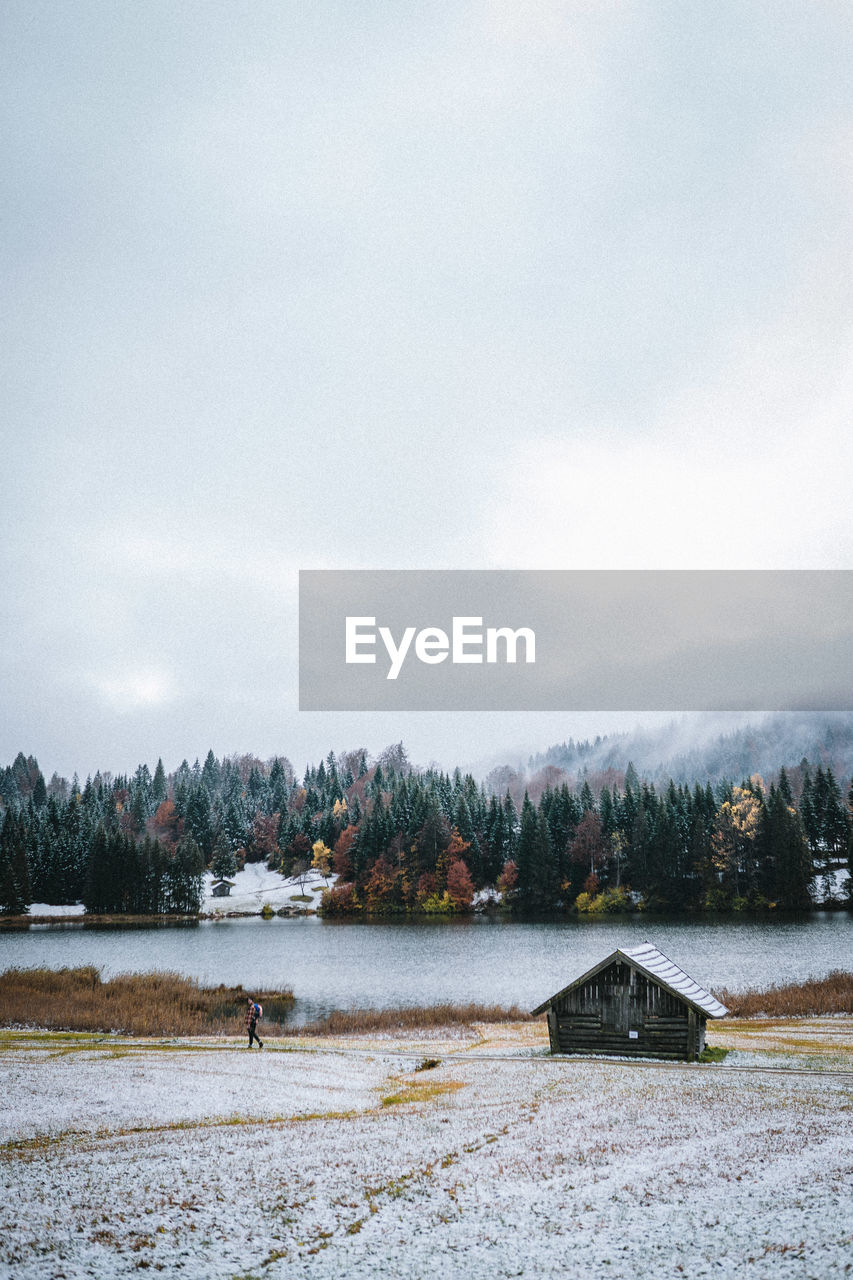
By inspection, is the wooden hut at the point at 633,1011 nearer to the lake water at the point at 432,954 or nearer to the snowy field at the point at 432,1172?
the snowy field at the point at 432,1172

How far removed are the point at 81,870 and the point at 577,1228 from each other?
163812mm

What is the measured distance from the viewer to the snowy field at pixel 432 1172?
11844mm

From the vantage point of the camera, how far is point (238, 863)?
187125 mm

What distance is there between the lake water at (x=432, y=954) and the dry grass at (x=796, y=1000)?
3.36 m

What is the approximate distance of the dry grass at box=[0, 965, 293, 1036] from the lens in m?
46.2

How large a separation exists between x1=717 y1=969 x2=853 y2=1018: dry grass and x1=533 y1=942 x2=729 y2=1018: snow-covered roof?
624 inches

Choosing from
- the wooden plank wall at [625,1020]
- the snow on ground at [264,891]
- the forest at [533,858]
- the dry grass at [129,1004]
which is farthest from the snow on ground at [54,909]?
the wooden plank wall at [625,1020]

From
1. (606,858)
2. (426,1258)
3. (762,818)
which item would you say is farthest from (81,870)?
(426,1258)

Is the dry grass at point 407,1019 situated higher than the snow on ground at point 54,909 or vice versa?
the dry grass at point 407,1019

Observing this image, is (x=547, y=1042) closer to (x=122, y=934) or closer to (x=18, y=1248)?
(x=18, y=1248)

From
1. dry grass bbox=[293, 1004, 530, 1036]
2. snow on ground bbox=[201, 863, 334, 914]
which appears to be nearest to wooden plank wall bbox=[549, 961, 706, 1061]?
dry grass bbox=[293, 1004, 530, 1036]

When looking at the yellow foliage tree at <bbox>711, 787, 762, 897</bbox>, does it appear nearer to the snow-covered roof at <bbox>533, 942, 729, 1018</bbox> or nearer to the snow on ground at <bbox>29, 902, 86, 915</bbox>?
the snow on ground at <bbox>29, 902, 86, 915</bbox>

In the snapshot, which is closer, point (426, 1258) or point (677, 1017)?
point (426, 1258)

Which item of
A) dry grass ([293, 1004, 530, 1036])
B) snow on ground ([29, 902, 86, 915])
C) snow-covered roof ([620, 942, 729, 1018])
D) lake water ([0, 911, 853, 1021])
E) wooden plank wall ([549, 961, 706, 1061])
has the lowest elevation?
snow on ground ([29, 902, 86, 915])
